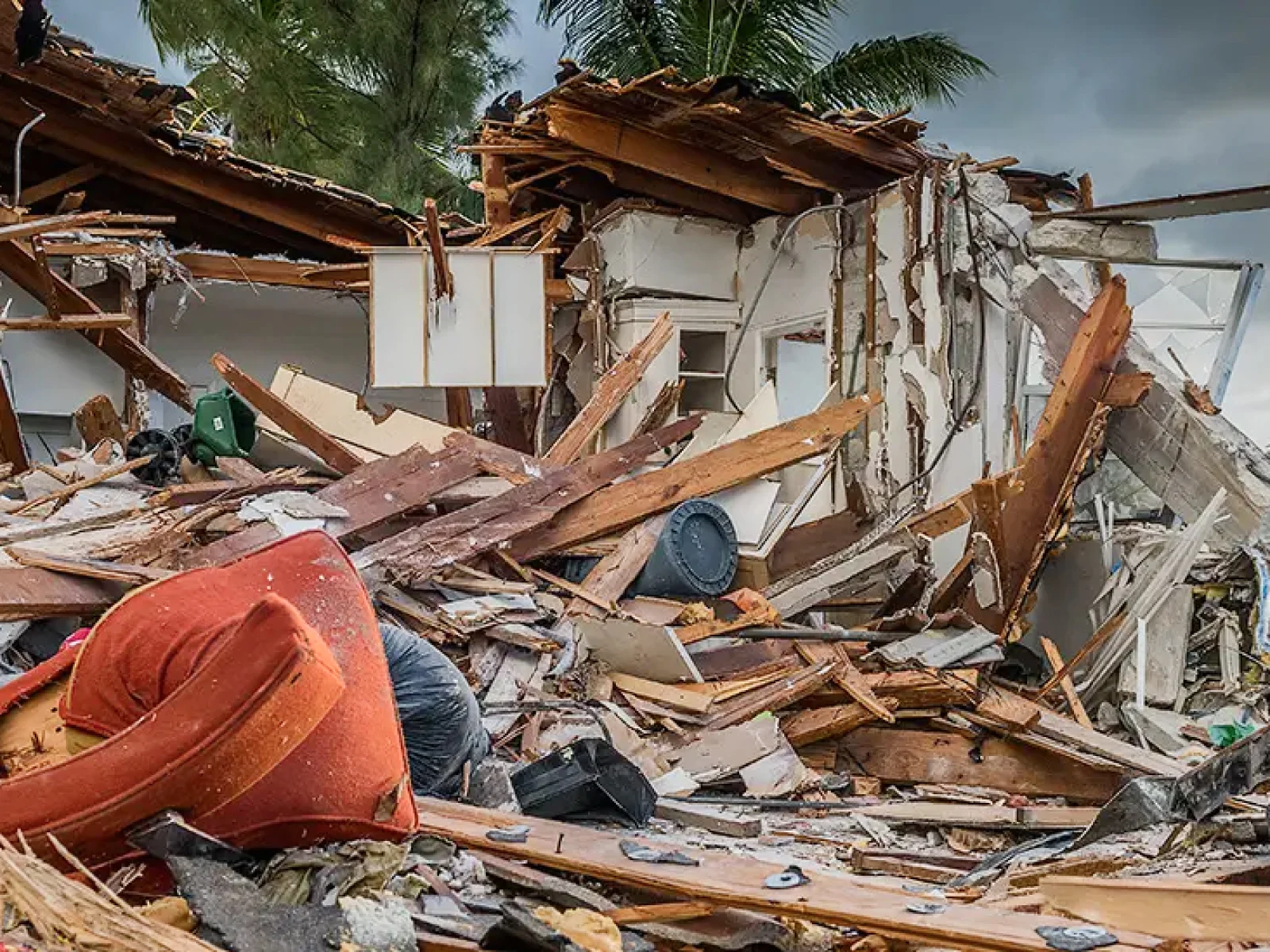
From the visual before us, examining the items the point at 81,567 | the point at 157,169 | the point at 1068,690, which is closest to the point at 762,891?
the point at 81,567

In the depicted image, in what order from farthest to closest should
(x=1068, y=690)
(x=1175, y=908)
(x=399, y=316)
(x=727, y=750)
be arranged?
(x=399, y=316), (x=1068, y=690), (x=727, y=750), (x=1175, y=908)

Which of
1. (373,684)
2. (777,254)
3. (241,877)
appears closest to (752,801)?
(373,684)

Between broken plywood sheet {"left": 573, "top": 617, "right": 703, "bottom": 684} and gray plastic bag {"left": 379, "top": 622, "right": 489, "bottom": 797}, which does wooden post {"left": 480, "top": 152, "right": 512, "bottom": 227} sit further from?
gray plastic bag {"left": 379, "top": 622, "right": 489, "bottom": 797}

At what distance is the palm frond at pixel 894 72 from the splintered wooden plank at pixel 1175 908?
17008 mm

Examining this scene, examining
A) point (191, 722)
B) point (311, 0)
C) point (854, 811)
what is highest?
point (311, 0)

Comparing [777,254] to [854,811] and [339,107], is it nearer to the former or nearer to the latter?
[854,811]

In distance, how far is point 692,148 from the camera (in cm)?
1015

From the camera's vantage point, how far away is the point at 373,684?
118 inches

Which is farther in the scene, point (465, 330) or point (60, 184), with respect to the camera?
point (60, 184)

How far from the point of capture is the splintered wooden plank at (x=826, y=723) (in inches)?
245

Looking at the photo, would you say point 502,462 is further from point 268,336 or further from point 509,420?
point 268,336

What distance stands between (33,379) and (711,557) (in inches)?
306

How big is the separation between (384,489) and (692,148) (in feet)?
14.8

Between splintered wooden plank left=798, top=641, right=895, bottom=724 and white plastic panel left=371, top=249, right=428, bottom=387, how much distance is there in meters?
5.30
